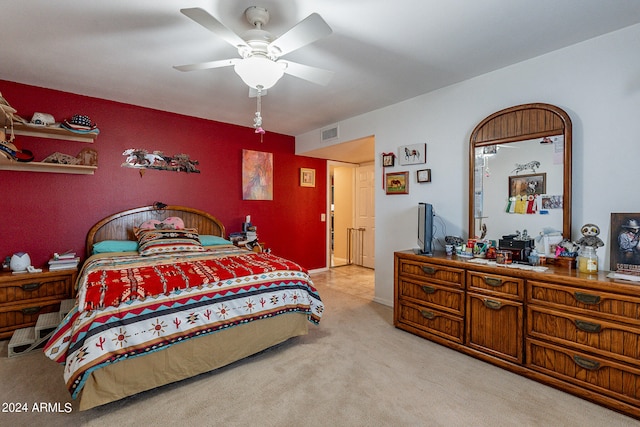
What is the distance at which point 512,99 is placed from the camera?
2.68 metres

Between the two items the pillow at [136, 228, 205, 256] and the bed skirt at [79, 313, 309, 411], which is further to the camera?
the pillow at [136, 228, 205, 256]

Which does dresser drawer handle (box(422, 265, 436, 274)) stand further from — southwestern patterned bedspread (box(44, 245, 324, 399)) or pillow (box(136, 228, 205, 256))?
pillow (box(136, 228, 205, 256))

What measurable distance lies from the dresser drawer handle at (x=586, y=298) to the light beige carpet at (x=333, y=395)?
0.65 m

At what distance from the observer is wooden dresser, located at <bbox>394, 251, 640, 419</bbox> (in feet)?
5.88

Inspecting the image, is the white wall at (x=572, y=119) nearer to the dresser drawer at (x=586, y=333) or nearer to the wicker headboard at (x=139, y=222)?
the dresser drawer at (x=586, y=333)

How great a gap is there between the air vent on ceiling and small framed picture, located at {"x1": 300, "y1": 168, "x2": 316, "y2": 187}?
2.82ft

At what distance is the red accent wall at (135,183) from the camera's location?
3.12 metres

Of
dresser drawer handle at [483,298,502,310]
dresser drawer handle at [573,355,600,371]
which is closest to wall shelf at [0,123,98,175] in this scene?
dresser drawer handle at [483,298,502,310]

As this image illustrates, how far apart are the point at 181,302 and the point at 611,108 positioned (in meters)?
3.45

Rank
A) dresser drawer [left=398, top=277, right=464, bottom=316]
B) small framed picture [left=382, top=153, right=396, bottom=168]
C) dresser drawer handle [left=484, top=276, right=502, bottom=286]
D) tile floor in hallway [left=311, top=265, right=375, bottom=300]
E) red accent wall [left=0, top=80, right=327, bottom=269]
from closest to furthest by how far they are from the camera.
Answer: dresser drawer handle [left=484, top=276, right=502, bottom=286] < dresser drawer [left=398, top=277, right=464, bottom=316] < red accent wall [left=0, top=80, right=327, bottom=269] < small framed picture [left=382, top=153, right=396, bottom=168] < tile floor in hallway [left=311, top=265, right=375, bottom=300]

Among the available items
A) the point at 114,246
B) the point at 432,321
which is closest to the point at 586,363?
the point at 432,321

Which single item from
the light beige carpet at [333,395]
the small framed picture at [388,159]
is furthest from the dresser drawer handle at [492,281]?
the small framed picture at [388,159]

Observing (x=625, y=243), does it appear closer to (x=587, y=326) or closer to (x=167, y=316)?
(x=587, y=326)

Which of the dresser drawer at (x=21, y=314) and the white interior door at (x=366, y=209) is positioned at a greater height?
the white interior door at (x=366, y=209)
